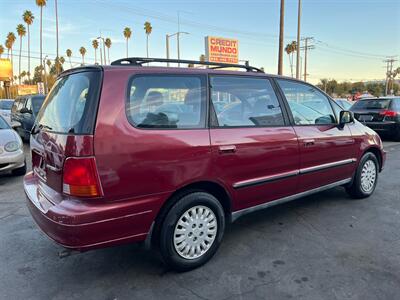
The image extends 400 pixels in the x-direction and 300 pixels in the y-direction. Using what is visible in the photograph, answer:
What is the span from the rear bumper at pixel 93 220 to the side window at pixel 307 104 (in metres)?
2.00

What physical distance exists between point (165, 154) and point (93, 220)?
722 mm

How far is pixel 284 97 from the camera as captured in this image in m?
3.68

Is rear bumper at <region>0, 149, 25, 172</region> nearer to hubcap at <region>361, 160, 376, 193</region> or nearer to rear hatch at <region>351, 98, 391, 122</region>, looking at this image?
hubcap at <region>361, 160, 376, 193</region>

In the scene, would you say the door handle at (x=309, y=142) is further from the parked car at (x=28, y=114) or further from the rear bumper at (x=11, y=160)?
the parked car at (x=28, y=114)

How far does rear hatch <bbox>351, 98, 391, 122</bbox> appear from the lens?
10664 millimetres

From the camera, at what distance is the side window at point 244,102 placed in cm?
313

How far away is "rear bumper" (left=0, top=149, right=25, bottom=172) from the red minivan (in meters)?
3.30

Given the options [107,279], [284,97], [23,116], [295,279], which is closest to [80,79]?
[107,279]

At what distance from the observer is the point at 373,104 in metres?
11.0

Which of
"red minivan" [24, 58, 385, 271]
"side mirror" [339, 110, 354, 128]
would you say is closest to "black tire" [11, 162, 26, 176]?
"red minivan" [24, 58, 385, 271]

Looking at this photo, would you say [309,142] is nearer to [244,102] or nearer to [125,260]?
[244,102]

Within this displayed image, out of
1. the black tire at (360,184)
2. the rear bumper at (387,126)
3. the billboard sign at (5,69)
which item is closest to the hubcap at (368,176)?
the black tire at (360,184)

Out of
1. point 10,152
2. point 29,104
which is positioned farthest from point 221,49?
point 10,152

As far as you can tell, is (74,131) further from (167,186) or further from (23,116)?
(23,116)
